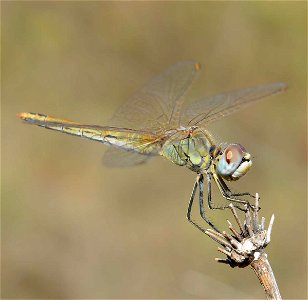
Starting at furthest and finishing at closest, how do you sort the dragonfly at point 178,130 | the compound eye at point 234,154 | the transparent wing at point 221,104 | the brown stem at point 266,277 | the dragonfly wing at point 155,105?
the dragonfly wing at point 155,105, the transparent wing at point 221,104, the dragonfly at point 178,130, the compound eye at point 234,154, the brown stem at point 266,277

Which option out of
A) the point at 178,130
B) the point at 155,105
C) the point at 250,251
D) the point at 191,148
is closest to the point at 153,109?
the point at 155,105

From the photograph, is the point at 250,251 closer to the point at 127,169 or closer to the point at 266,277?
the point at 266,277

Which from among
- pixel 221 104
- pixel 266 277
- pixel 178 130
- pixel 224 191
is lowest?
pixel 266 277

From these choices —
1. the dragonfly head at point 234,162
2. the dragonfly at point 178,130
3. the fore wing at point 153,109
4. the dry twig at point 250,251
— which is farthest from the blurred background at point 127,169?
the dry twig at point 250,251

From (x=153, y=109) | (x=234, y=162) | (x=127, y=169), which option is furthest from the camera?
(x=127, y=169)

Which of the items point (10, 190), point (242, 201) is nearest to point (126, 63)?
point (10, 190)

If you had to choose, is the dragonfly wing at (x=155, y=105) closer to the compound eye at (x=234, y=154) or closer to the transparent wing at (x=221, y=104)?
the transparent wing at (x=221, y=104)

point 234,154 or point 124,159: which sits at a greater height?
point 124,159

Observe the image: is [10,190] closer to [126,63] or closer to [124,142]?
[126,63]

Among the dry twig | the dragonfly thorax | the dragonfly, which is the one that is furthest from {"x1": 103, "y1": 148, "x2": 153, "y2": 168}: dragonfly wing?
the dry twig
